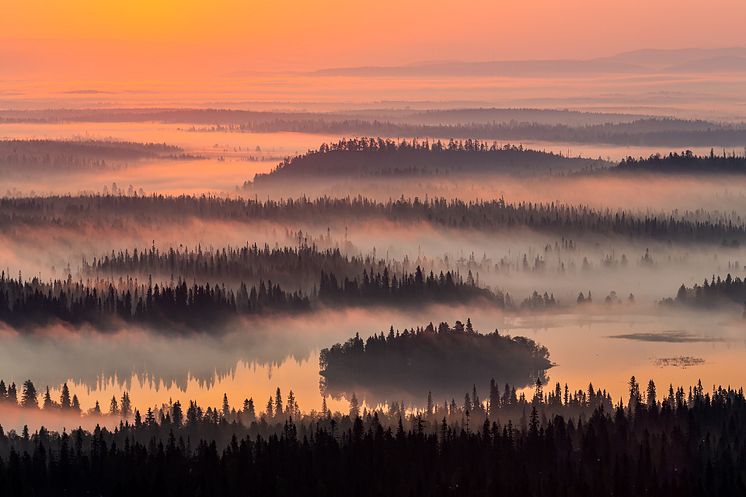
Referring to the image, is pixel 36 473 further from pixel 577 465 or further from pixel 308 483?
pixel 577 465

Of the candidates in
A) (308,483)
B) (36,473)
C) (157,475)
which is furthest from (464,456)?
(36,473)

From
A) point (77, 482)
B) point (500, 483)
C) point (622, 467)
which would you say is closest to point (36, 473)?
point (77, 482)

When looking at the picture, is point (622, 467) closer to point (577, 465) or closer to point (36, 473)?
point (577, 465)

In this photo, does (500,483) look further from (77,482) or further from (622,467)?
(77,482)

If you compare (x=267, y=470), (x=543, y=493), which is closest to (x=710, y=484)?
(x=543, y=493)

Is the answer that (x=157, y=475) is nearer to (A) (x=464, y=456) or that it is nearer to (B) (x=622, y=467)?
(A) (x=464, y=456)

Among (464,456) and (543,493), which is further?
(464,456)

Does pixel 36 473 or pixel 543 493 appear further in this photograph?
pixel 36 473
